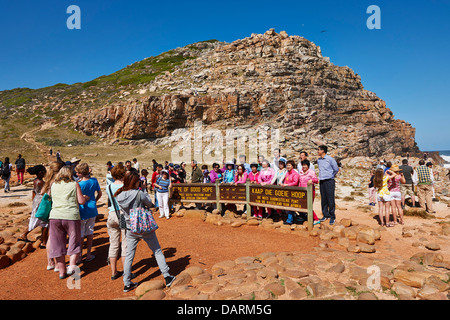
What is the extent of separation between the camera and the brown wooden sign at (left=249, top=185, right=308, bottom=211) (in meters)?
7.98

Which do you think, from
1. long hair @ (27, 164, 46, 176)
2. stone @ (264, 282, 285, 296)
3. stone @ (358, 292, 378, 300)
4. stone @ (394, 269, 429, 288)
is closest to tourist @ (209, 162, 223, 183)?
long hair @ (27, 164, 46, 176)

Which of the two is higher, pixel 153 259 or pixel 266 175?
pixel 266 175

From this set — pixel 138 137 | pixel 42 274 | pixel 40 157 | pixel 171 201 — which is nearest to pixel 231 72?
pixel 138 137

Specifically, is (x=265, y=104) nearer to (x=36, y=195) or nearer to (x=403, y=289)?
(x=36, y=195)

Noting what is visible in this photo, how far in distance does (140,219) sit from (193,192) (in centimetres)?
594

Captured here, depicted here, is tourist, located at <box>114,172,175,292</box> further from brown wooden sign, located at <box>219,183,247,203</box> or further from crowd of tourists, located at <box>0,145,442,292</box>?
brown wooden sign, located at <box>219,183,247,203</box>

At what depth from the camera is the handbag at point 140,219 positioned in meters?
4.36

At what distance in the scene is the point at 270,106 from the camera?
1922 inches

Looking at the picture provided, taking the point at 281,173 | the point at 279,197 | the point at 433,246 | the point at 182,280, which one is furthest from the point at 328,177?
the point at 182,280

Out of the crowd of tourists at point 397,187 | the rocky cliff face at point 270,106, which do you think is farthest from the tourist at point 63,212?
the rocky cliff face at point 270,106

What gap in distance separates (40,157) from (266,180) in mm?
35138

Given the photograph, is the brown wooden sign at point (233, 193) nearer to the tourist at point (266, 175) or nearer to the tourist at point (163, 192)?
the tourist at point (266, 175)

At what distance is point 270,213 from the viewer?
375 inches
